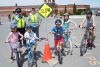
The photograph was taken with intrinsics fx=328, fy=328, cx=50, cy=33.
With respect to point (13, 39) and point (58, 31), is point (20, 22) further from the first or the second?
point (13, 39)

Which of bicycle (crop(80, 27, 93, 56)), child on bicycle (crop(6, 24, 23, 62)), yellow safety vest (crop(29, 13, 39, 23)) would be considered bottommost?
bicycle (crop(80, 27, 93, 56))

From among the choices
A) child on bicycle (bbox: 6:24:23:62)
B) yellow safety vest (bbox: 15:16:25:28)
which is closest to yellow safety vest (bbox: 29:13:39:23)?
yellow safety vest (bbox: 15:16:25:28)

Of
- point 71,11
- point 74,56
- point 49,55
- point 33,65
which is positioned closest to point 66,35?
point 74,56

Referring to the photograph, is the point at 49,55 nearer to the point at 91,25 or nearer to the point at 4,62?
the point at 4,62

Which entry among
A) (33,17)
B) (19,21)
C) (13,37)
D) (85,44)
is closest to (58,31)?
(85,44)

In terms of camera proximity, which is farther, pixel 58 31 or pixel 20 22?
pixel 20 22

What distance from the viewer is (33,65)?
1170 cm

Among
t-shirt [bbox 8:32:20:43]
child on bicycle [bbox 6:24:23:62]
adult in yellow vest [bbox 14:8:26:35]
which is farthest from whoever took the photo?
adult in yellow vest [bbox 14:8:26:35]

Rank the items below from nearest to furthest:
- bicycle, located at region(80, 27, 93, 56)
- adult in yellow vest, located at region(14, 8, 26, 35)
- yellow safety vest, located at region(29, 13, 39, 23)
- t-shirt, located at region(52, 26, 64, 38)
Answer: t-shirt, located at region(52, 26, 64, 38), bicycle, located at region(80, 27, 93, 56), adult in yellow vest, located at region(14, 8, 26, 35), yellow safety vest, located at region(29, 13, 39, 23)

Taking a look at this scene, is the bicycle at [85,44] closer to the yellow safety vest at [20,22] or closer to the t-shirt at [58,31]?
the t-shirt at [58,31]

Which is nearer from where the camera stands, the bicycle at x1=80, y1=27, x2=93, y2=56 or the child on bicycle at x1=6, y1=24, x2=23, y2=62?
the child on bicycle at x1=6, y1=24, x2=23, y2=62

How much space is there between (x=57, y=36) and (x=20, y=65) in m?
1.92

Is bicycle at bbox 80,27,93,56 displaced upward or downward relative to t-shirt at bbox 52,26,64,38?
downward

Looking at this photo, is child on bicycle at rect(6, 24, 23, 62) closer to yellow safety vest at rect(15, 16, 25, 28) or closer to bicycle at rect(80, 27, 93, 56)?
bicycle at rect(80, 27, 93, 56)
